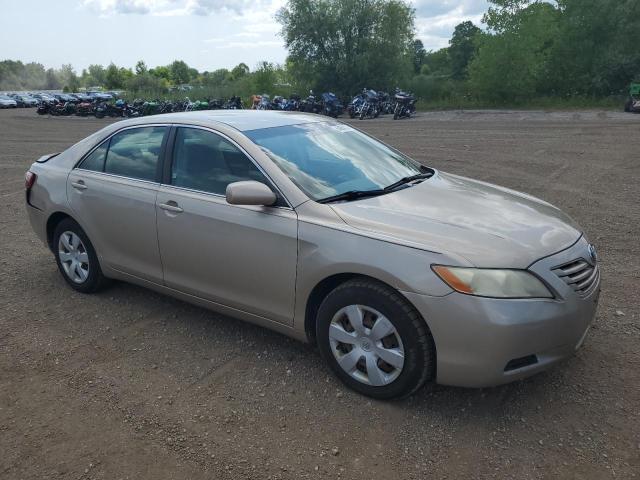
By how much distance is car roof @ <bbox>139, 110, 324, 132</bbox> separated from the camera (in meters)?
3.97

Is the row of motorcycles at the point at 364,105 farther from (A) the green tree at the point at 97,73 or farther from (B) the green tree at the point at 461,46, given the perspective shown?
(A) the green tree at the point at 97,73

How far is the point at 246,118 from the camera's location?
4.13 meters

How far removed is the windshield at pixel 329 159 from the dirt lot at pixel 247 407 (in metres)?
1.19

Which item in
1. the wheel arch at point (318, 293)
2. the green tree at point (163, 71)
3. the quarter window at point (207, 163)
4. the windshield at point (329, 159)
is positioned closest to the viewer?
the wheel arch at point (318, 293)

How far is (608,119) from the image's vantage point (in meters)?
19.1

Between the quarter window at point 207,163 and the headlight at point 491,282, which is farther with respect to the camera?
the quarter window at point 207,163

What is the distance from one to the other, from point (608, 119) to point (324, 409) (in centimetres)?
1942

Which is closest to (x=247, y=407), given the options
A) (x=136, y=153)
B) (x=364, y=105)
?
(x=136, y=153)

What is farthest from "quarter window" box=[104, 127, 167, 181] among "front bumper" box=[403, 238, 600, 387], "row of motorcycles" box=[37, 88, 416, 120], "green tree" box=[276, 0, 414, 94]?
"green tree" box=[276, 0, 414, 94]

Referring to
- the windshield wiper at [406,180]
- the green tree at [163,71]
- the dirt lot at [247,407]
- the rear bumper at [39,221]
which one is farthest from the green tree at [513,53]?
the green tree at [163,71]

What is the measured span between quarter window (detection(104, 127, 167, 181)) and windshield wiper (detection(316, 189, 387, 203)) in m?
1.48

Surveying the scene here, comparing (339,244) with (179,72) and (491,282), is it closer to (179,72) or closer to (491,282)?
(491,282)

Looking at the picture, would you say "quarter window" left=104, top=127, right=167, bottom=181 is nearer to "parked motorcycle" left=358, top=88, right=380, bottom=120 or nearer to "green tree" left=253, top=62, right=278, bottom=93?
Result: "parked motorcycle" left=358, top=88, right=380, bottom=120

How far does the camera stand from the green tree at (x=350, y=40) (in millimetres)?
35406
